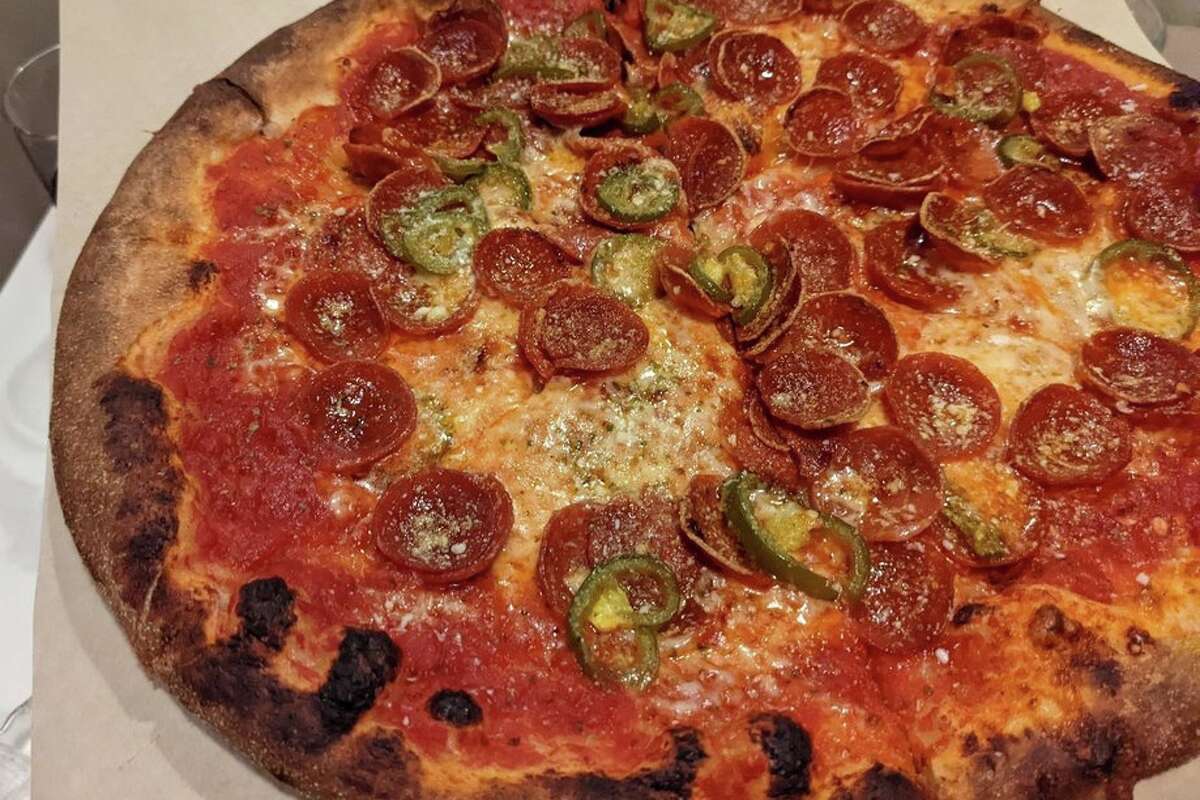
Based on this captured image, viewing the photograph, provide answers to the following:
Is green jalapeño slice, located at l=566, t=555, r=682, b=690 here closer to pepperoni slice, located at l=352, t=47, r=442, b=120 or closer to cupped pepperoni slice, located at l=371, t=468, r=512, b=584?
cupped pepperoni slice, located at l=371, t=468, r=512, b=584

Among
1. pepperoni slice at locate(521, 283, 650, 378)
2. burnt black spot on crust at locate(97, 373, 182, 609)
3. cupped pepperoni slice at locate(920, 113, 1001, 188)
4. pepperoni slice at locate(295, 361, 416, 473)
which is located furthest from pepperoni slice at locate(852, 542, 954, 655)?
burnt black spot on crust at locate(97, 373, 182, 609)

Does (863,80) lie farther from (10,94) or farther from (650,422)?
(10,94)

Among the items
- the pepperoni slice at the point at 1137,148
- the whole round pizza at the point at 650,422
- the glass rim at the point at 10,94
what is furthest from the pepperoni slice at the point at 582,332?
the glass rim at the point at 10,94

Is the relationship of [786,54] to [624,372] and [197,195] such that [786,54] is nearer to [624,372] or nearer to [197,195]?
[624,372]

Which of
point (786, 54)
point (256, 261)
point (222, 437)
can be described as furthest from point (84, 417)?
point (786, 54)

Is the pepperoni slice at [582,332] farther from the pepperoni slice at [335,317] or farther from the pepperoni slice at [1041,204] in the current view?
the pepperoni slice at [1041,204]
